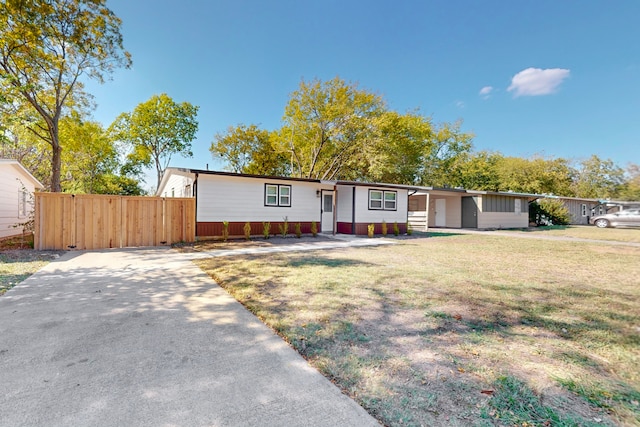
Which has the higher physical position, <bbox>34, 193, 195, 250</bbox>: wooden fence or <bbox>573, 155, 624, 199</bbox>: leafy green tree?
<bbox>573, 155, 624, 199</bbox>: leafy green tree

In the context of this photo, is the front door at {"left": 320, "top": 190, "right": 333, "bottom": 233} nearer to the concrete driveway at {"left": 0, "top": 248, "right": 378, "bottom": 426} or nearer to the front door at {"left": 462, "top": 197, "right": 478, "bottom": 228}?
the concrete driveway at {"left": 0, "top": 248, "right": 378, "bottom": 426}

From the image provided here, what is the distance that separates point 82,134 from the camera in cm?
2097

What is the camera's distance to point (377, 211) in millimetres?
14852

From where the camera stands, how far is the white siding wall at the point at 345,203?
46.7 ft

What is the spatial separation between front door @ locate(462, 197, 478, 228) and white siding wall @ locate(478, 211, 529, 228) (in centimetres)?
27

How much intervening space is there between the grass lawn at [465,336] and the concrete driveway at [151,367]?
0.29 metres

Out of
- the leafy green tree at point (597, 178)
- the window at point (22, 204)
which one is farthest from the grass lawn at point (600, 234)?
the leafy green tree at point (597, 178)

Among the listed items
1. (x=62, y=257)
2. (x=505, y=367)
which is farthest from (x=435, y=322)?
(x=62, y=257)

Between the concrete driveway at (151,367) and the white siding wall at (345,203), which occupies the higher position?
the white siding wall at (345,203)

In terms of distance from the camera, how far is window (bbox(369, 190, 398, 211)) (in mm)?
14758

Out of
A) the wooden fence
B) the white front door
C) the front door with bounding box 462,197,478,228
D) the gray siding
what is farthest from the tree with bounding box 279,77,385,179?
the wooden fence

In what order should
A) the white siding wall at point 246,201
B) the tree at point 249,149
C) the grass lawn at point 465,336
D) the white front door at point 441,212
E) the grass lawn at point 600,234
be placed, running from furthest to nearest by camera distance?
the tree at point 249,149, the white front door at point 441,212, the grass lawn at point 600,234, the white siding wall at point 246,201, the grass lawn at point 465,336

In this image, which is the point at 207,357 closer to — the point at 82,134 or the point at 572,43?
the point at 572,43

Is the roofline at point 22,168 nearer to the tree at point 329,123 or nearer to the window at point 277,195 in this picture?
the window at point 277,195
